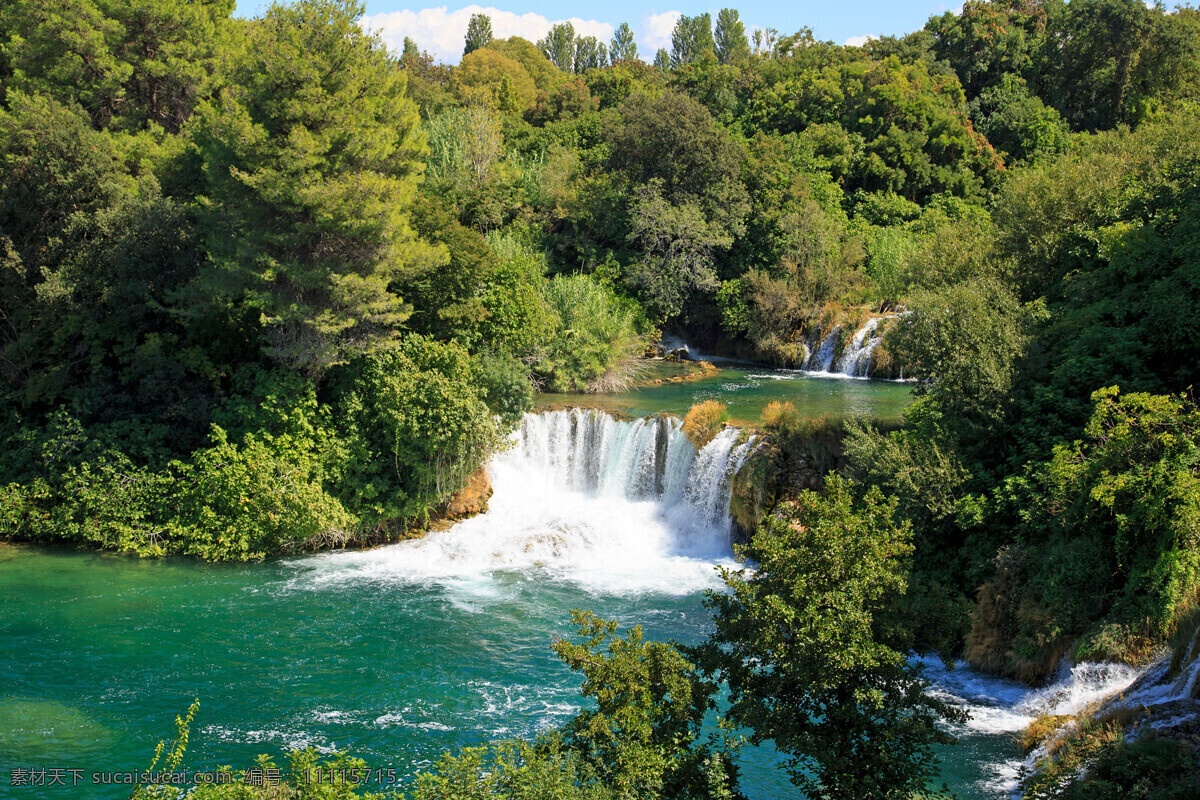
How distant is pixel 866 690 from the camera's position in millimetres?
9047

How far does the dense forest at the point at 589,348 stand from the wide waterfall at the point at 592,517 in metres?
1.27

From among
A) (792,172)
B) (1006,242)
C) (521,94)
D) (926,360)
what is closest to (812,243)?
(792,172)

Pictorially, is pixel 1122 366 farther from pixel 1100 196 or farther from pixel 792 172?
pixel 792 172

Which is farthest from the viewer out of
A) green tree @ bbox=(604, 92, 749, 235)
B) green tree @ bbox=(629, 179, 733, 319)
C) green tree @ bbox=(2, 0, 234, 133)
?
green tree @ bbox=(604, 92, 749, 235)

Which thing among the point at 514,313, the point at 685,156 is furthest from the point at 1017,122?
the point at 514,313

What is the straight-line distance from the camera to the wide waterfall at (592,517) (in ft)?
63.3

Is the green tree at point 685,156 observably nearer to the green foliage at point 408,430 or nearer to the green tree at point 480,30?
the green foliage at point 408,430

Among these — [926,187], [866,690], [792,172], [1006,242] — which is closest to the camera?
[866,690]

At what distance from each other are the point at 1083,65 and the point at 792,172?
1920cm

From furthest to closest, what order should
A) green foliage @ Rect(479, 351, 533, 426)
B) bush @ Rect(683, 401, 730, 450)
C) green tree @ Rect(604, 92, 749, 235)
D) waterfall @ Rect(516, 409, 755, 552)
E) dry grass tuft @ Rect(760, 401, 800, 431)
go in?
green tree @ Rect(604, 92, 749, 235) < green foliage @ Rect(479, 351, 533, 426) < bush @ Rect(683, 401, 730, 450) < waterfall @ Rect(516, 409, 755, 552) < dry grass tuft @ Rect(760, 401, 800, 431)

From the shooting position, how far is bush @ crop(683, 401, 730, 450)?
70.9 ft

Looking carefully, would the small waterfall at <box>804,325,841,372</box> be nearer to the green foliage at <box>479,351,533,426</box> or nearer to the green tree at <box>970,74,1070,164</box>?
the green foliage at <box>479,351,533,426</box>

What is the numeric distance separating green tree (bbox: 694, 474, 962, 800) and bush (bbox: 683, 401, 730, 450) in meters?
11.9

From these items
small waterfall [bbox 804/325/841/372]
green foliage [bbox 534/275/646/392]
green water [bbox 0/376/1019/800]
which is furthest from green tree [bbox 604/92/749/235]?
green water [bbox 0/376/1019/800]
